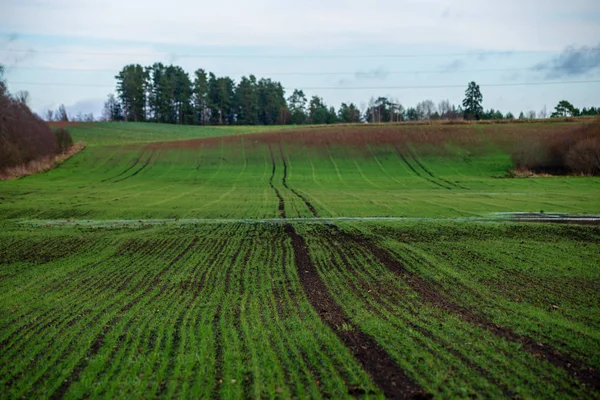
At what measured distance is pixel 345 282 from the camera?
14.3 m

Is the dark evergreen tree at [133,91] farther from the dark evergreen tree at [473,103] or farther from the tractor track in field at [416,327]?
the tractor track in field at [416,327]

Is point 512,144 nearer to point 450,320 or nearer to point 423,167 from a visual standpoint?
point 423,167

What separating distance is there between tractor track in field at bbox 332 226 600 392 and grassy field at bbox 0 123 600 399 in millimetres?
45

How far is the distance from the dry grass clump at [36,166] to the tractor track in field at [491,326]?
158 ft

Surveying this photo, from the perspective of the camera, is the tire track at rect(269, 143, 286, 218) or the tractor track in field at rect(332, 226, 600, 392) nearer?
the tractor track in field at rect(332, 226, 600, 392)

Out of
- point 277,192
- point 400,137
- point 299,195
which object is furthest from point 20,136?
point 400,137

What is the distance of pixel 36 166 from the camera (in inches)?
2281

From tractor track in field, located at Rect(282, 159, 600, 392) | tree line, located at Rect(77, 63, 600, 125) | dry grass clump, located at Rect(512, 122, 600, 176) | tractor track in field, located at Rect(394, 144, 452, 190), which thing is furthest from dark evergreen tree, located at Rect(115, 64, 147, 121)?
tractor track in field, located at Rect(282, 159, 600, 392)

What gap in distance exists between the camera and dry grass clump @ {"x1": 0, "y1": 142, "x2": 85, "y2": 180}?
53.3 m

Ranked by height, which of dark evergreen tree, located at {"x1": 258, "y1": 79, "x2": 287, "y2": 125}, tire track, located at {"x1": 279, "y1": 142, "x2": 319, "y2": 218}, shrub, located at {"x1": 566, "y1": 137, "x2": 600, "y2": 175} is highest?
dark evergreen tree, located at {"x1": 258, "y1": 79, "x2": 287, "y2": 125}

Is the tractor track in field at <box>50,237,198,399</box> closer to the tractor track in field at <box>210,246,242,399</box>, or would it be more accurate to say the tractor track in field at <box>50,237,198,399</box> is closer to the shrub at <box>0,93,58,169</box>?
the tractor track in field at <box>210,246,242,399</box>

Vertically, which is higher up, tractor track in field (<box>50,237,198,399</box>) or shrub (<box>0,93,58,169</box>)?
shrub (<box>0,93,58,169</box>)

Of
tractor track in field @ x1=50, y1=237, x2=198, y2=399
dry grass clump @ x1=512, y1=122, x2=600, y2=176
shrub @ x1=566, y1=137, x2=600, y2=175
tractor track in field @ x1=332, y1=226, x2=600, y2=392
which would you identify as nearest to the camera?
tractor track in field @ x1=50, y1=237, x2=198, y2=399

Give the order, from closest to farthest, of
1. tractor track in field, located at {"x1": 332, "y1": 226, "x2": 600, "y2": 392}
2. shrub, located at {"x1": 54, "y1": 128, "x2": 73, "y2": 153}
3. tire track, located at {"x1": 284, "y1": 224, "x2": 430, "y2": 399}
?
tire track, located at {"x1": 284, "y1": 224, "x2": 430, "y2": 399}
tractor track in field, located at {"x1": 332, "y1": 226, "x2": 600, "y2": 392}
shrub, located at {"x1": 54, "y1": 128, "x2": 73, "y2": 153}
